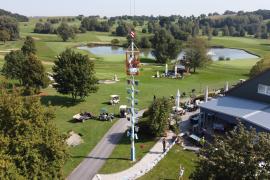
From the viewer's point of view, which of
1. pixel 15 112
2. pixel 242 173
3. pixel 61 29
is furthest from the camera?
pixel 61 29

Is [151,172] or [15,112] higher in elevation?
[15,112]

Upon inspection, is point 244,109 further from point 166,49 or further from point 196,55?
point 166,49

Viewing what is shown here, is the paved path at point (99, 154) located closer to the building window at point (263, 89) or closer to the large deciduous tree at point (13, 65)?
the building window at point (263, 89)

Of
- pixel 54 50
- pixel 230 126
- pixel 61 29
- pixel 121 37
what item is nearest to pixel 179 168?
pixel 230 126

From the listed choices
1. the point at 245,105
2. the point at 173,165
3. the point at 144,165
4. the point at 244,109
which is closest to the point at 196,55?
the point at 245,105

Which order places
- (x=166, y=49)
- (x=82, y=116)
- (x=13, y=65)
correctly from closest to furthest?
(x=82, y=116) → (x=13, y=65) → (x=166, y=49)

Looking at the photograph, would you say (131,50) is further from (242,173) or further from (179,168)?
(242,173)

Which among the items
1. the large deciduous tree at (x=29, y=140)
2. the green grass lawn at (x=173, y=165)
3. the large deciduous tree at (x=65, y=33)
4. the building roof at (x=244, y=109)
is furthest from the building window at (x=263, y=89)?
the large deciduous tree at (x=65, y=33)
